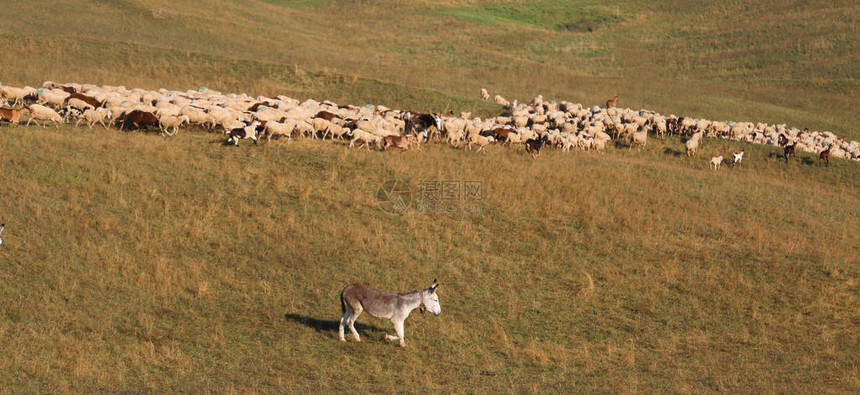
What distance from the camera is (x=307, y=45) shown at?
55.4 meters

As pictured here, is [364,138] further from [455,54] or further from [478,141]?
[455,54]

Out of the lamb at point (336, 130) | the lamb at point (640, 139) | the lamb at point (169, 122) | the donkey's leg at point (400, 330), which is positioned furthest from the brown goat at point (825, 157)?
the lamb at point (169, 122)

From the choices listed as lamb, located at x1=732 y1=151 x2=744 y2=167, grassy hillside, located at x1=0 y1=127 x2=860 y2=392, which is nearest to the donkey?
grassy hillside, located at x1=0 y1=127 x2=860 y2=392

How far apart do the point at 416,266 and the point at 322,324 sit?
3.91 m

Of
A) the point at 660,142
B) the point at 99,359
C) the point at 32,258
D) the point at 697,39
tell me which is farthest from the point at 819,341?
the point at 697,39

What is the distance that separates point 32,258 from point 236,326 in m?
4.93

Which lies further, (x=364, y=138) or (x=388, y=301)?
(x=364, y=138)

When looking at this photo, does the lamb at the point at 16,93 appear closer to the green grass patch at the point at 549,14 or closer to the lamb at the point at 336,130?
the lamb at the point at 336,130

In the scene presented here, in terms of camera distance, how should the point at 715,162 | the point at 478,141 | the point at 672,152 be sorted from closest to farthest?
the point at 478,141 → the point at 715,162 → the point at 672,152

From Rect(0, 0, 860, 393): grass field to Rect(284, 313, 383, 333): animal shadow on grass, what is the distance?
6 cm

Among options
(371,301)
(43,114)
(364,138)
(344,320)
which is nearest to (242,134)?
(364,138)

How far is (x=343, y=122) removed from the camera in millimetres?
26516

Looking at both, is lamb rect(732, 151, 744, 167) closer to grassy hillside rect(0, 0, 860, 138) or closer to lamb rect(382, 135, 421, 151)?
grassy hillside rect(0, 0, 860, 138)

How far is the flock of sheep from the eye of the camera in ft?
80.7
